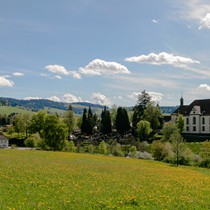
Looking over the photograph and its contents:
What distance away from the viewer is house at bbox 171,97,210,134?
13175 cm

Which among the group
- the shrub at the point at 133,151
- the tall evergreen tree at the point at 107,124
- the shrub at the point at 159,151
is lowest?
the shrub at the point at 133,151

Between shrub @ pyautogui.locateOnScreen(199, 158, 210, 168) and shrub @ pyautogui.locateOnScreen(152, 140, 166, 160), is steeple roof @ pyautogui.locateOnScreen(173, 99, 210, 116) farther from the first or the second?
shrub @ pyautogui.locateOnScreen(199, 158, 210, 168)

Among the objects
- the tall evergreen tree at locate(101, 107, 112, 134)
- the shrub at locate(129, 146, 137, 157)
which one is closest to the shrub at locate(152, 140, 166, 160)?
the shrub at locate(129, 146, 137, 157)

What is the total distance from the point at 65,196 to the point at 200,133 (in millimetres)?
121015

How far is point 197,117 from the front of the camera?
13350 cm

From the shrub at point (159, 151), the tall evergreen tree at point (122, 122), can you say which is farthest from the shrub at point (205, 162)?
the tall evergreen tree at point (122, 122)

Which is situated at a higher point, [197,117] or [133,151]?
[197,117]

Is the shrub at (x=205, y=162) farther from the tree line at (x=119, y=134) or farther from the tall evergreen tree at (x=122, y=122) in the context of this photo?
the tall evergreen tree at (x=122, y=122)

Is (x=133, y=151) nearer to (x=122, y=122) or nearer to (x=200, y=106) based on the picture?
(x=122, y=122)

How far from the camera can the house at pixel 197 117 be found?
13175cm

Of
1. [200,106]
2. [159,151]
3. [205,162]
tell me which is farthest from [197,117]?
[205,162]

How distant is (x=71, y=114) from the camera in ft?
498

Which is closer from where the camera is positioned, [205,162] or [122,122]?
[205,162]

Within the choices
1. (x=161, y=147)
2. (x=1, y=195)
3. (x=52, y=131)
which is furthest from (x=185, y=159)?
(x=1, y=195)
